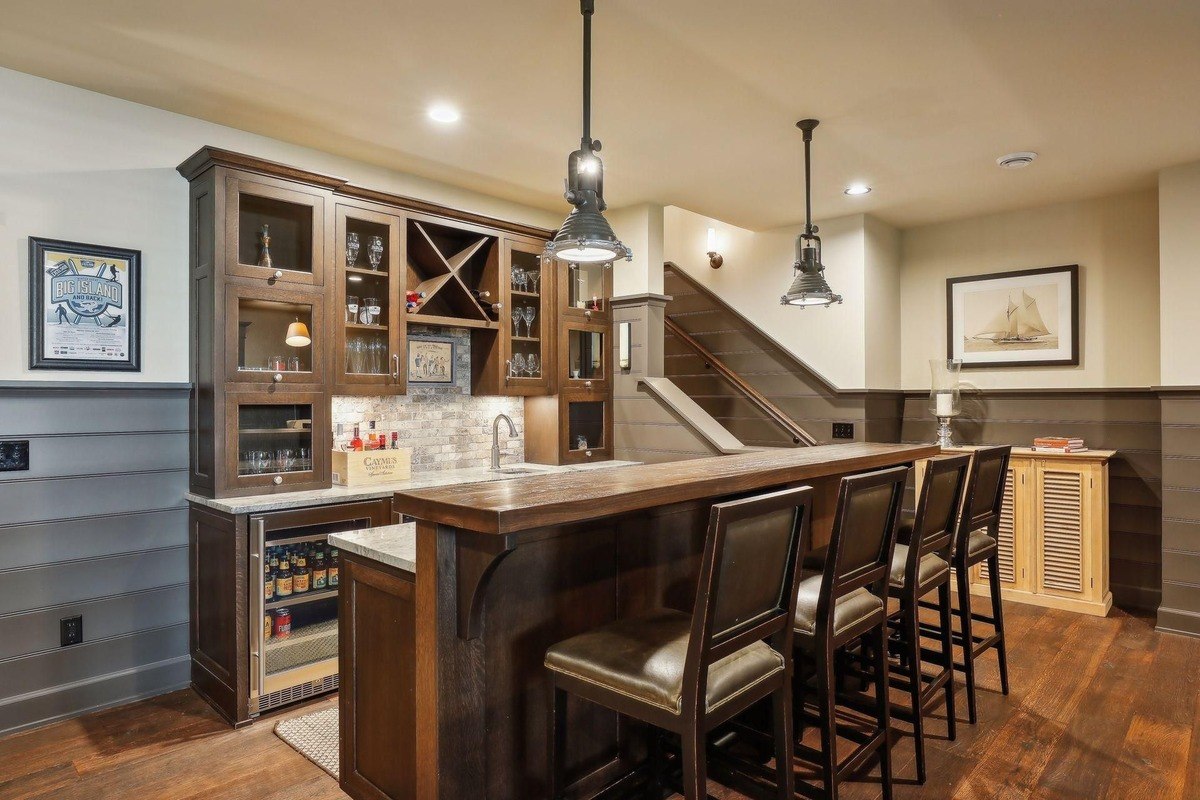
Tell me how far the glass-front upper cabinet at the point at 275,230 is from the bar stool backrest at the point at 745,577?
2582 mm

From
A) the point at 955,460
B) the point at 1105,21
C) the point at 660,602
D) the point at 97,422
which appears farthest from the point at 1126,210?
the point at 97,422

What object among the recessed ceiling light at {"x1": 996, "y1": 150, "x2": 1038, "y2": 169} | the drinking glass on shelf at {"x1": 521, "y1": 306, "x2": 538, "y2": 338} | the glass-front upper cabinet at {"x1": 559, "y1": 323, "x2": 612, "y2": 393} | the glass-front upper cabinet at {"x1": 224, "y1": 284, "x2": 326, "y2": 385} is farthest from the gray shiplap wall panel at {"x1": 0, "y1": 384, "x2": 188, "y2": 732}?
the recessed ceiling light at {"x1": 996, "y1": 150, "x2": 1038, "y2": 169}

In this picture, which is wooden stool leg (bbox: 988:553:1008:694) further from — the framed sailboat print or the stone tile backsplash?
the stone tile backsplash

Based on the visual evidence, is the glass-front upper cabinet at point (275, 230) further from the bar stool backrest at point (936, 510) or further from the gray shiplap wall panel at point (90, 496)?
the bar stool backrest at point (936, 510)

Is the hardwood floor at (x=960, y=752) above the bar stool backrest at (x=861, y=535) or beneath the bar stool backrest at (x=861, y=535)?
beneath

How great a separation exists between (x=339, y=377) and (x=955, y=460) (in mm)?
2761

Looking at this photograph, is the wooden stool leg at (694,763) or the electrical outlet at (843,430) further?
the electrical outlet at (843,430)

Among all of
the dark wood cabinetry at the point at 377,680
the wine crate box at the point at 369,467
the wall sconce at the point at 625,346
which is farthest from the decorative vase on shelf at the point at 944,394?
the dark wood cabinetry at the point at 377,680

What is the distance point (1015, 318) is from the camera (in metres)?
5.00

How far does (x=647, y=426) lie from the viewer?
473 centimetres

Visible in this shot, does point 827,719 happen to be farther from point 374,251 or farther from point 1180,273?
point 1180,273

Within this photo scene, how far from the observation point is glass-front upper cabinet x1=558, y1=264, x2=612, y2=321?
4641 mm

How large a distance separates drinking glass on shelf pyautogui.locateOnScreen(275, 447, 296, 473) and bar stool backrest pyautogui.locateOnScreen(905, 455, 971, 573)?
267 centimetres

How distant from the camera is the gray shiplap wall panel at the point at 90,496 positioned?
289 cm
